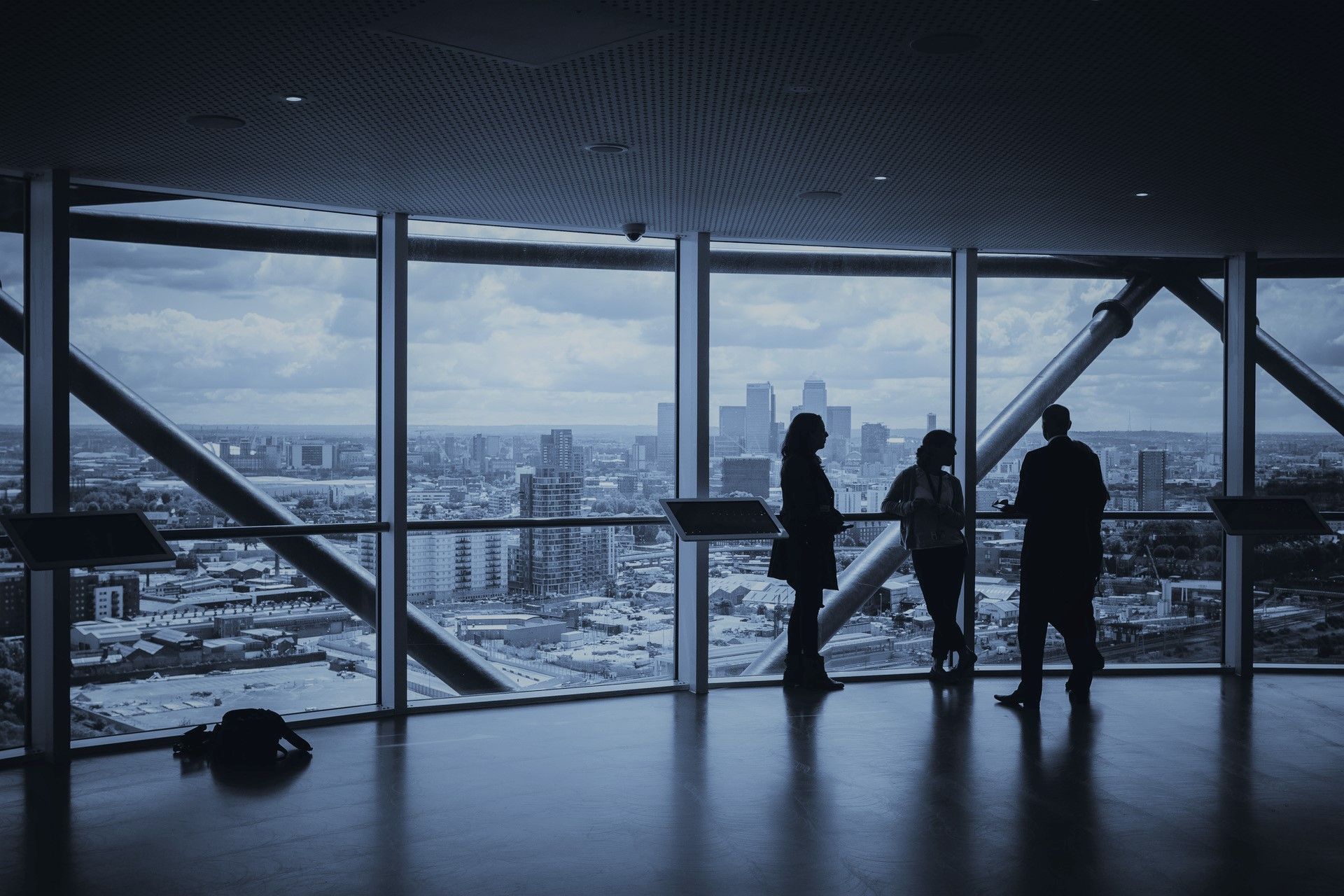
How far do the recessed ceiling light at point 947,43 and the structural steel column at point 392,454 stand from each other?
152 inches

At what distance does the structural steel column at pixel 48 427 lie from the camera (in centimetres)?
570

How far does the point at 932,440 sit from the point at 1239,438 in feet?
8.32

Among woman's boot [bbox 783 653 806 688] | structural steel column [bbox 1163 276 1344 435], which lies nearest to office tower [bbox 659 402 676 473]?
woman's boot [bbox 783 653 806 688]

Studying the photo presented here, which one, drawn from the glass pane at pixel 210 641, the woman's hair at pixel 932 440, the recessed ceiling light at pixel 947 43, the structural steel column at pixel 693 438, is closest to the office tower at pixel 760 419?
the structural steel column at pixel 693 438

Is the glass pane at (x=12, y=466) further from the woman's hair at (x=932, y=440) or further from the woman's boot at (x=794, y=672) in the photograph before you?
the woman's hair at (x=932, y=440)

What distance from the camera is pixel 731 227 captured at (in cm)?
725

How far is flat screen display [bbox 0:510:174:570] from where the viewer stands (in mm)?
5227

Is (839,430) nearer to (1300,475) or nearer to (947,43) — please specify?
(1300,475)

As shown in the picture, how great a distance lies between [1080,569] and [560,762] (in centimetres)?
321

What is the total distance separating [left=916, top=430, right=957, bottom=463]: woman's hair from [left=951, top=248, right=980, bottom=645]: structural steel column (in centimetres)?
52

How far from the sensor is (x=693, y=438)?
755 cm

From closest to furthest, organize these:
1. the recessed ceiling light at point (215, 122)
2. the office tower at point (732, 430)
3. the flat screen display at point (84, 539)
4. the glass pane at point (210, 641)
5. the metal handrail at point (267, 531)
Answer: the recessed ceiling light at point (215, 122)
the flat screen display at point (84, 539)
the glass pane at point (210, 641)
the metal handrail at point (267, 531)
the office tower at point (732, 430)

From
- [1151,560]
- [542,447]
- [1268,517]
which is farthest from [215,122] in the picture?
[1268,517]

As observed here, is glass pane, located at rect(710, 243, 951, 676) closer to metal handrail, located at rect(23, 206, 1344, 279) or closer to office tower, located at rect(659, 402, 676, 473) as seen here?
metal handrail, located at rect(23, 206, 1344, 279)
